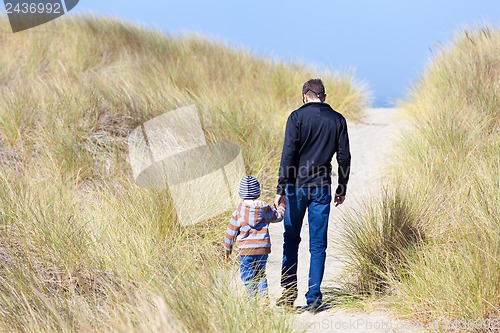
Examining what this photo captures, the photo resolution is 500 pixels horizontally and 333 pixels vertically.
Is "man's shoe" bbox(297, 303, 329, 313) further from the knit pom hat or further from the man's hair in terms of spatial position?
the man's hair

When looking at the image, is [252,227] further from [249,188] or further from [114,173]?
[114,173]

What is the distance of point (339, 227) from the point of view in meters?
6.35

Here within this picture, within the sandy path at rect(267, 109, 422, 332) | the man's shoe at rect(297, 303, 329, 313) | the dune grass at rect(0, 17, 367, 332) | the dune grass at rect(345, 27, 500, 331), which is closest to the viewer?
the dune grass at rect(0, 17, 367, 332)

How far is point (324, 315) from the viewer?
13.7 ft

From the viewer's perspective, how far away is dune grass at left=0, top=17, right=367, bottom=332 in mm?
3385

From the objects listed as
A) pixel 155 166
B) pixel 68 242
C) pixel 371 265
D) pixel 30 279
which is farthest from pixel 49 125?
pixel 371 265

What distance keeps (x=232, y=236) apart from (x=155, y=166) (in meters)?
2.63

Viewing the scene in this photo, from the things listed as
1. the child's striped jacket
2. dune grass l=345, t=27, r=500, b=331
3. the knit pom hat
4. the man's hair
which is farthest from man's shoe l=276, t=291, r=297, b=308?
the man's hair

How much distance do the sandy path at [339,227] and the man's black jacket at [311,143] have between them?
618mm

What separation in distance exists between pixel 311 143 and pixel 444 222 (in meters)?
1.52

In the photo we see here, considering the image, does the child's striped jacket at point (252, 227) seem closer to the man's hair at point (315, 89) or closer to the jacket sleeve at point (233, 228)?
the jacket sleeve at point (233, 228)

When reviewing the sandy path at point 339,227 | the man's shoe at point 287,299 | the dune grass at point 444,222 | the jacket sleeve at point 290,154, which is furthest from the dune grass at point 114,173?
the dune grass at point 444,222

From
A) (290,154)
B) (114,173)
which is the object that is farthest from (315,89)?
(114,173)

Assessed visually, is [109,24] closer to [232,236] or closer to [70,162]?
[70,162]
